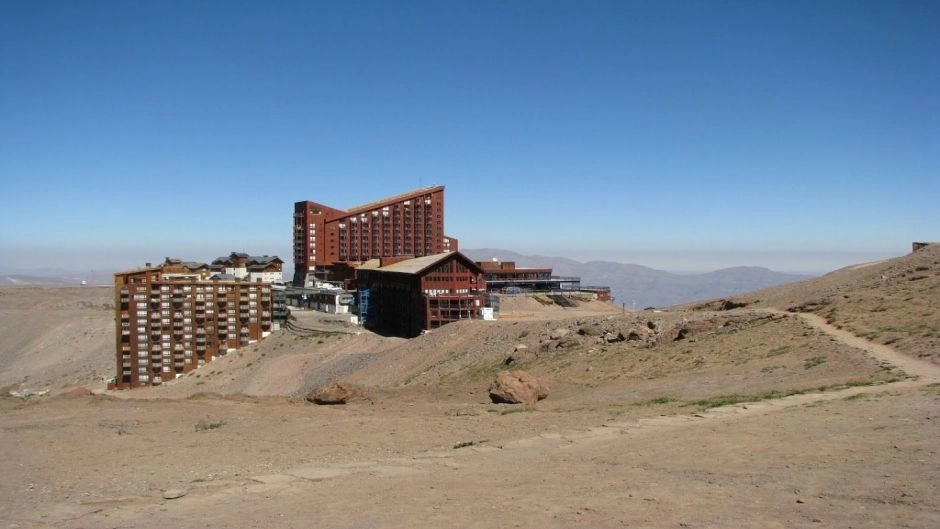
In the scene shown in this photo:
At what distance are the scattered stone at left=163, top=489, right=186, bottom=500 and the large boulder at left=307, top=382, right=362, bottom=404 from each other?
18597mm

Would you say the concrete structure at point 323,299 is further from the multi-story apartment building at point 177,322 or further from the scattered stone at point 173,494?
the scattered stone at point 173,494

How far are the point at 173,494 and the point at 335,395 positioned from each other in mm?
19273

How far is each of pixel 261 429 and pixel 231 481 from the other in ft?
29.9

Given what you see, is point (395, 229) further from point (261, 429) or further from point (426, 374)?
point (261, 429)

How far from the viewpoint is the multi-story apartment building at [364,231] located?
131 metres

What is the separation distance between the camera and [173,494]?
15562 millimetres


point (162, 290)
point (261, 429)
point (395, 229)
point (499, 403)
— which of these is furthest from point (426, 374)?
point (395, 229)

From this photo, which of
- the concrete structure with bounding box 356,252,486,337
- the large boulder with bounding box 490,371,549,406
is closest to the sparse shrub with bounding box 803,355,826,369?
the large boulder with bounding box 490,371,549,406

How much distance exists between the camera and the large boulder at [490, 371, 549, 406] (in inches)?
1181

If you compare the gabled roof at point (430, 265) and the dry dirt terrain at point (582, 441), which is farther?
the gabled roof at point (430, 265)

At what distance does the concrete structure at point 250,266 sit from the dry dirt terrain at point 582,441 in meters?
87.3

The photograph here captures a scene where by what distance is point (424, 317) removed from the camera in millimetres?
72562

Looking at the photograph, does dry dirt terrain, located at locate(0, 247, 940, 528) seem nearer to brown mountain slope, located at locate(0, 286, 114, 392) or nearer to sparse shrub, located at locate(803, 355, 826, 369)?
sparse shrub, located at locate(803, 355, 826, 369)

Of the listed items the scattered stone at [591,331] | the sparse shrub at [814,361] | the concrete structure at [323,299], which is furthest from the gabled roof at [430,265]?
the sparse shrub at [814,361]
